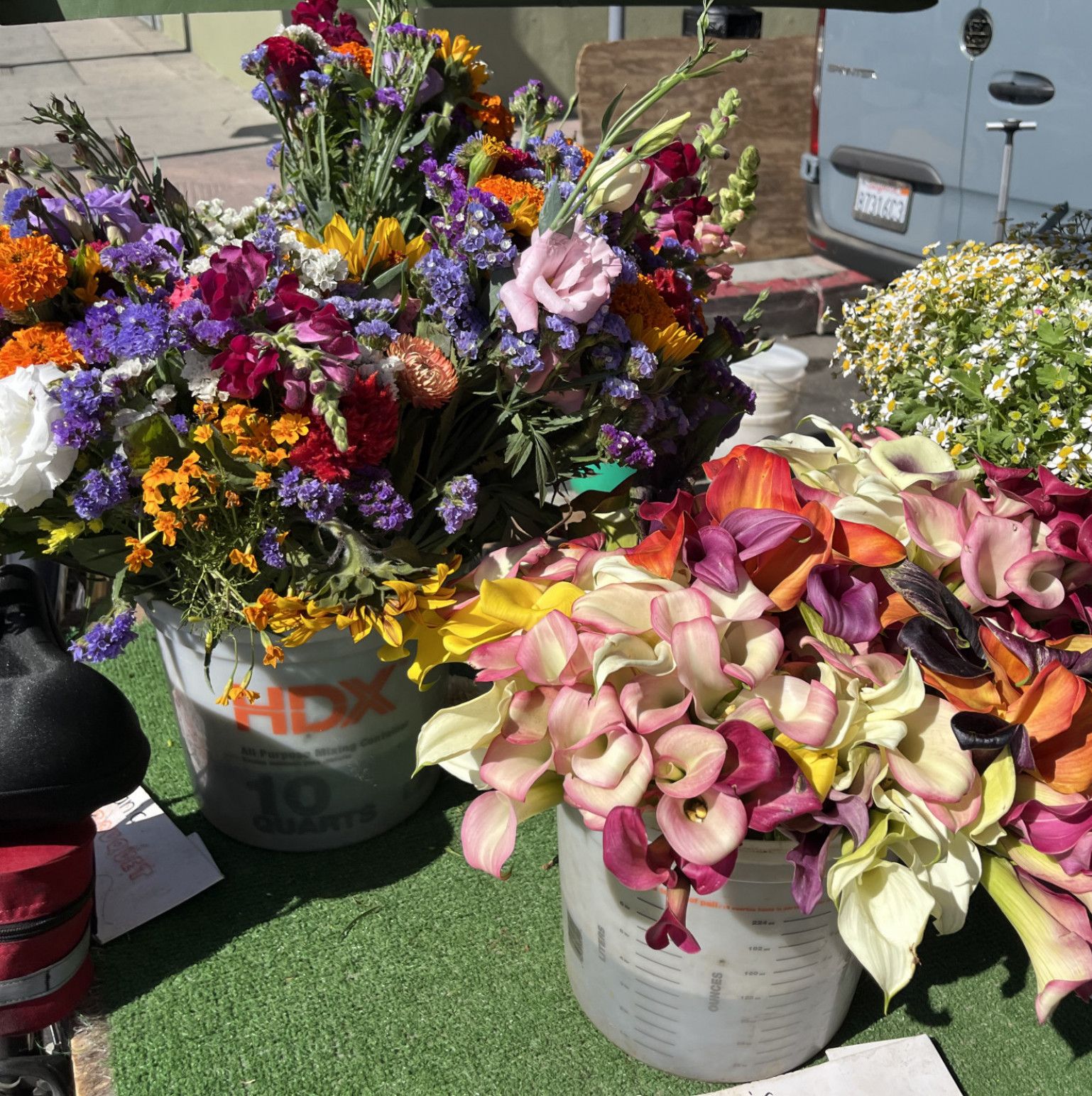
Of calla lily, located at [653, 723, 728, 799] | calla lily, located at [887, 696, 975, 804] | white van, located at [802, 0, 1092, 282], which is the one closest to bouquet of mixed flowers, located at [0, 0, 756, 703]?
calla lily, located at [653, 723, 728, 799]

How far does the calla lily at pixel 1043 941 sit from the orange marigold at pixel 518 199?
863 millimetres

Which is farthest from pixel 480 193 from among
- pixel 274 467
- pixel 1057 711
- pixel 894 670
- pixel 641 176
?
pixel 1057 711

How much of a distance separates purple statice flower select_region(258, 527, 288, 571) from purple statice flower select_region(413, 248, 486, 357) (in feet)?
0.98

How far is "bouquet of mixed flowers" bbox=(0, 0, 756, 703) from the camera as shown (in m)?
1.10

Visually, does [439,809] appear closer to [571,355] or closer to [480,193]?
[571,355]

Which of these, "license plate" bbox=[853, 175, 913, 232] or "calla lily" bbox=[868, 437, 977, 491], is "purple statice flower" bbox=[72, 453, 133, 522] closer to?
"calla lily" bbox=[868, 437, 977, 491]

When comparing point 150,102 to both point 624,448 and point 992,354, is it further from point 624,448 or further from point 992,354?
point 624,448

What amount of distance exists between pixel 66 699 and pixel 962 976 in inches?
47.1

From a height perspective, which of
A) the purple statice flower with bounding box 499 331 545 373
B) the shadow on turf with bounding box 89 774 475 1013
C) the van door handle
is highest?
the van door handle

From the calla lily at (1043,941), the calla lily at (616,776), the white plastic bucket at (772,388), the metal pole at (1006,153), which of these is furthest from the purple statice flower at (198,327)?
the metal pole at (1006,153)

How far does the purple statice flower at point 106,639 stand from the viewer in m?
1.17

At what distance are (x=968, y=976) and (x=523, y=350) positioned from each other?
1014 mm

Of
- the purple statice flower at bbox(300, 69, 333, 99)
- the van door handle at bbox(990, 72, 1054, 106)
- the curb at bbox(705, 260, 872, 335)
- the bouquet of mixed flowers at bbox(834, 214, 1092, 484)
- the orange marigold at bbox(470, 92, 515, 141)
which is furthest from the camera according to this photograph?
the curb at bbox(705, 260, 872, 335)

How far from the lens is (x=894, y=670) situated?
1.01 metres
